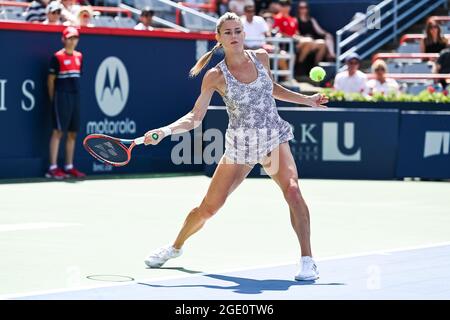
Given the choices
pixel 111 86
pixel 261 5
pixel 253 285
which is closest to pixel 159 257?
pixel 253 285

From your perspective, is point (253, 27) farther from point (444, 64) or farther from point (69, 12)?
point (69, 12)

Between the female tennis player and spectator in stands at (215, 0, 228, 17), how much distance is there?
1584cm

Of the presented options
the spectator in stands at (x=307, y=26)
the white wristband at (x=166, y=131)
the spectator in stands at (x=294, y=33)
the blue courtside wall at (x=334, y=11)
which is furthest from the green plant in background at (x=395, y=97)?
the white wristband at (x=166, y=131)

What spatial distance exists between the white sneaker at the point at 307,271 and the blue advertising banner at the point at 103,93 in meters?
9.02

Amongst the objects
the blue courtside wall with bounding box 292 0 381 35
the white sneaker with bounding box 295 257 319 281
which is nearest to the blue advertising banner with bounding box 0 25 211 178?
the blue courtside wall with bounding box 292 0 381 35

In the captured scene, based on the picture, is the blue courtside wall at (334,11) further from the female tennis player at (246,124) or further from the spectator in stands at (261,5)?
the female tennis player at (246,124)

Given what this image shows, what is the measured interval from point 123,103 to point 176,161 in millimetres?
1535

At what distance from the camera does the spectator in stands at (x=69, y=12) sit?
62.4ft

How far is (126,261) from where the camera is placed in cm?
Result: 970

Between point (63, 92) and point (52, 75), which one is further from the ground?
point (52, 75)

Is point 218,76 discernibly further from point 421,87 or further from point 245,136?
point 421,87

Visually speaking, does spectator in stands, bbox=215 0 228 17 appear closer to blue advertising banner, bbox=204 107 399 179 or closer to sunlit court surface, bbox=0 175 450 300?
blue advertising banner, bbox=204 107 399 179

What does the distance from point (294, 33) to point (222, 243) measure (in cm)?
1357

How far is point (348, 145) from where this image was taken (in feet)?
60.5
